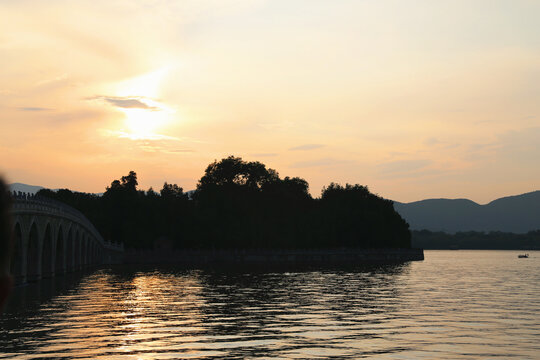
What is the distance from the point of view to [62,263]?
8719cm

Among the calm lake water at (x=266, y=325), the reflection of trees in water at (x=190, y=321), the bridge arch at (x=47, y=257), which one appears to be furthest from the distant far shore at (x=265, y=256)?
the calm lake water at (x=266, y=325)

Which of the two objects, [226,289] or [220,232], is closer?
[226,289]

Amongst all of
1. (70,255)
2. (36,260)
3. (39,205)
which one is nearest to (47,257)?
(36,260)

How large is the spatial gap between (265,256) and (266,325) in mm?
131909

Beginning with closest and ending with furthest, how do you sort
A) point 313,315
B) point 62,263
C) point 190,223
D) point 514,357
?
point 514,357
point 313,315
point 62,263
point 190,223

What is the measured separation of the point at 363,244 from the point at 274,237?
2657 centimetres

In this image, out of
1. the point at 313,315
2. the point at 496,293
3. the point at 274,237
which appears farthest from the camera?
the point at 274,237

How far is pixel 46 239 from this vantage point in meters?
78.9

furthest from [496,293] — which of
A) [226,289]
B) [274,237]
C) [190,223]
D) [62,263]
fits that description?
[274,237]

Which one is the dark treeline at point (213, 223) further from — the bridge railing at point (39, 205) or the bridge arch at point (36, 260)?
the bridge arch at point (36, 260)

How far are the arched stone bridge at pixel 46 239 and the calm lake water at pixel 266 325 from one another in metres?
5.97

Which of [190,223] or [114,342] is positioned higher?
[190,223]

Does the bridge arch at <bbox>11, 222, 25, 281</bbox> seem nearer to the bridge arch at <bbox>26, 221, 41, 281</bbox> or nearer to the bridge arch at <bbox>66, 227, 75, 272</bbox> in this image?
the bridge arch at <bbox>26, 221, 41, 281</bbox>

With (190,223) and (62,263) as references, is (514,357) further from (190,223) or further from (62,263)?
(190,223)
